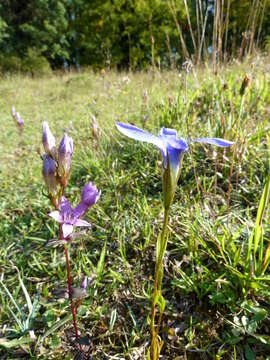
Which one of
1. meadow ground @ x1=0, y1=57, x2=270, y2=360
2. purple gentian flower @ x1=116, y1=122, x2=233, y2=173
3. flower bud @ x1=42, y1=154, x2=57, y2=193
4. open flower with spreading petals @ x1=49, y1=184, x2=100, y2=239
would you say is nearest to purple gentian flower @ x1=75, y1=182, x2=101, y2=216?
open flower with spreading petals @ x1=49, y1=184, x2=100, y2=239

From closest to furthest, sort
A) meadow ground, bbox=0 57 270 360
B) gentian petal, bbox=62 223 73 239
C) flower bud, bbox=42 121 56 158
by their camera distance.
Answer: gentian petal, bbox=62 223 73 239 < flower bud, bbox=42 121 56 158 < meadow ground, bbox=0 57 270 360

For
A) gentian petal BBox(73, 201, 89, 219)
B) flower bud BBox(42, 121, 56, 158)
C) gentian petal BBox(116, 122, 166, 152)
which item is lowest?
gentian petal BBox(73, 201, 89, 219)

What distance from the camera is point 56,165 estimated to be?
2.63 feet

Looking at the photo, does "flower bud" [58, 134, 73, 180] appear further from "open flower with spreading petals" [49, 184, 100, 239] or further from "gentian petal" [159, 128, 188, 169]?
"gentian petal" [159, 128, 188, 169]

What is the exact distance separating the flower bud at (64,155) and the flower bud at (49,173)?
0.03 metres

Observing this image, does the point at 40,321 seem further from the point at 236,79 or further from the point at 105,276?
the point at 236,79

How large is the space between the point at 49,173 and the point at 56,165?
0.06 m

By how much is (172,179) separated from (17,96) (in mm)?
7074

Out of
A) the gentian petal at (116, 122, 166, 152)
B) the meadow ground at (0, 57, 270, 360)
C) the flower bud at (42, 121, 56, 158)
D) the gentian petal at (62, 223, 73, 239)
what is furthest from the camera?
the meadow ground at (0, 57, 270, 360)

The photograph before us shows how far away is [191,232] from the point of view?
123 cm

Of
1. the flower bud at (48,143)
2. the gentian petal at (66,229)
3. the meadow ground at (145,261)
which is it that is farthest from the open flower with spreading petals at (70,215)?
the meadow ground at (145,261)

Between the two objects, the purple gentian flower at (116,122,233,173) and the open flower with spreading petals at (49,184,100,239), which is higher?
the purple gentian flower at (116,122,233,173)

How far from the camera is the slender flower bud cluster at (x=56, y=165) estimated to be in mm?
749

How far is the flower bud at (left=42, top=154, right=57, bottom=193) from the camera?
29.3 inches
